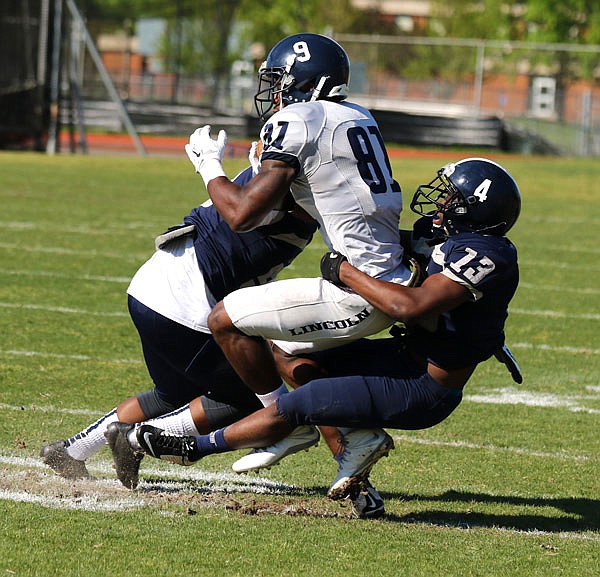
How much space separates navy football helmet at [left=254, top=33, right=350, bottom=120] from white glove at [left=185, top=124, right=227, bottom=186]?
285 mm

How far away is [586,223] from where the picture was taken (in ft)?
47.7

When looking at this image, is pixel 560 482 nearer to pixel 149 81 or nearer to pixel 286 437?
pixel 286 437

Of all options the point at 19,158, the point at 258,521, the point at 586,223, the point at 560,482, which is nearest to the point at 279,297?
the point at 258,521

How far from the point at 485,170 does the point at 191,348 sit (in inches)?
49.7

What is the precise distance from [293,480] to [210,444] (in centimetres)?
66

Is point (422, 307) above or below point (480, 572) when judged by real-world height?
above

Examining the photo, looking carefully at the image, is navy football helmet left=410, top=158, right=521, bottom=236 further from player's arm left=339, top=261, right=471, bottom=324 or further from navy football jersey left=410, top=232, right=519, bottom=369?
player's arm left=339, top=261, right=471, bottom=324

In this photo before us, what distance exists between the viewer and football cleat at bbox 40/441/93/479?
4457 millimetres

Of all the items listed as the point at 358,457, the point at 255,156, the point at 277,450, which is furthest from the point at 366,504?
the point at 255,156

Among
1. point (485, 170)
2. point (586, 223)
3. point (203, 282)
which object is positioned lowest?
point (586, 223)

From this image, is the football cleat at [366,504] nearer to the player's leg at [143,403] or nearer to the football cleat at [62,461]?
the player's leg at [143,403]

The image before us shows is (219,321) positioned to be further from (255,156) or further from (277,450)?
(255,156)

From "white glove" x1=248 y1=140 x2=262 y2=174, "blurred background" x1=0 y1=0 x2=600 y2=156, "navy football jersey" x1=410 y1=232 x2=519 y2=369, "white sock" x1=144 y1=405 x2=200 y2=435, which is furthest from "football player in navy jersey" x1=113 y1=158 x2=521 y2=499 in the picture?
"blurred background" x1=0 y1=0 x2=600 y2=156

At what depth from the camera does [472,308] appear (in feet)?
13.2
